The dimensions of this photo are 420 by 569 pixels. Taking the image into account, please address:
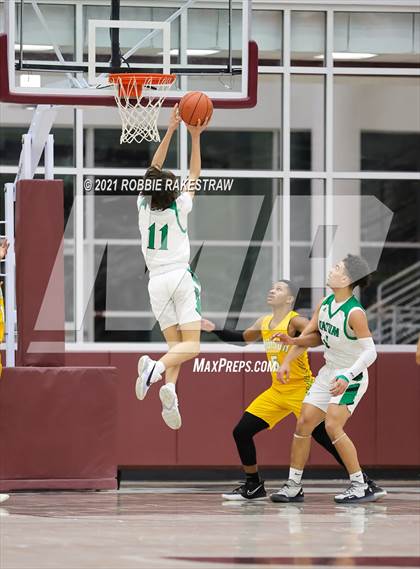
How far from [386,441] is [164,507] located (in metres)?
3.74

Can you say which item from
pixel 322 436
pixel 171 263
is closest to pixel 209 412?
pixel 322 436

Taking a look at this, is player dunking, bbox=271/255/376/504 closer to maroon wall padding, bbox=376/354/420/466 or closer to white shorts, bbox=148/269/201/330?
white shorts, bbox=148/269/201/330

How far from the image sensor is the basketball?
36.0 ft

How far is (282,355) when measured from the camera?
12.3 meters

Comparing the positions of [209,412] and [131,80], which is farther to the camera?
[209,412]

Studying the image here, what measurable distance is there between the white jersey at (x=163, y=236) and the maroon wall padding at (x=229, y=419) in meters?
3.14

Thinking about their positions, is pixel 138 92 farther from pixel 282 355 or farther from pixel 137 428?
pixel 137 428

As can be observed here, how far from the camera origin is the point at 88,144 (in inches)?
752

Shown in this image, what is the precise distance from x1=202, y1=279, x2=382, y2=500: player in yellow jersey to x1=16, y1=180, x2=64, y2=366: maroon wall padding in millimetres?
1604

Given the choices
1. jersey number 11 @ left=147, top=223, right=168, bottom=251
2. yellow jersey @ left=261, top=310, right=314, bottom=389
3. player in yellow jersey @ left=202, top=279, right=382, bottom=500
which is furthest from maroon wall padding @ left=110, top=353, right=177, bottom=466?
jersey number 11 @ left=147, top=223, right=168, bottom=251

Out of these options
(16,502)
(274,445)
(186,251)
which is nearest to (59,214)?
(186,251)

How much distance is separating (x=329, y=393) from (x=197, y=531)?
8.08 ft

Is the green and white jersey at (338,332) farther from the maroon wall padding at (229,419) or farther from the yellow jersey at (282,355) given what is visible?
the maroon wall padding at (229,419)

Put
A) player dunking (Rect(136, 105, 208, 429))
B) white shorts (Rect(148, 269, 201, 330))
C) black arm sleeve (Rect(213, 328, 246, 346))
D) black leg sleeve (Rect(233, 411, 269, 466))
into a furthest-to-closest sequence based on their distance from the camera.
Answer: black arm sleeve (Rect(213, 328, 246, 346))
black leg sleeve (Rect(233, 411, 269, 466))
white shorts (Rect(148, 269, 201, 330))
player dunking (Rect(136, 105, 208, 429))
